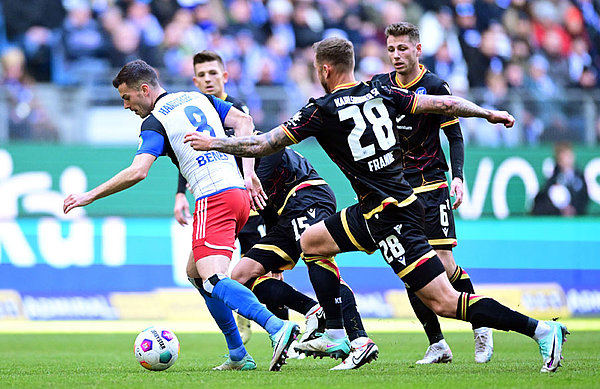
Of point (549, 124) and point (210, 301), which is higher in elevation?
point (549, 124)

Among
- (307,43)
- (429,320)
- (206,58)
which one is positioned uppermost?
(307,43)

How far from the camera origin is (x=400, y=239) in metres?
6.16

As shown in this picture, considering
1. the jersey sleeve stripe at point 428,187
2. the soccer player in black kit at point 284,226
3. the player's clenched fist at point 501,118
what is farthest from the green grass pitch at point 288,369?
the player's clenched fist at point 501,118

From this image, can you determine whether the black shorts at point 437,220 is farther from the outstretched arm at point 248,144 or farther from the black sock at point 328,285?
the outstretched arm at point 248,144

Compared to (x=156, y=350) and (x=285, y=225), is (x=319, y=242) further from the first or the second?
(x=156, y=350)

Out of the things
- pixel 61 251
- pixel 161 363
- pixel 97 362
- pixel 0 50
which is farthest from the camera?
pixel 0 50

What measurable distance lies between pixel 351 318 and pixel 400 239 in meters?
0.95

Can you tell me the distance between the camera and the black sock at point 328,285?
22.2 ft

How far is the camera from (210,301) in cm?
677

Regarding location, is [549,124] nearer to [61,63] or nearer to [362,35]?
[362,35]

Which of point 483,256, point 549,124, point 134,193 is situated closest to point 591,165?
point 549,124

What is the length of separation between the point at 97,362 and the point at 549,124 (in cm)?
1011

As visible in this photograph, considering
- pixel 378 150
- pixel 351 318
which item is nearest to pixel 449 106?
pixel 378 150

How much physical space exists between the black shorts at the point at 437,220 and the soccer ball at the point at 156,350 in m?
2.27
